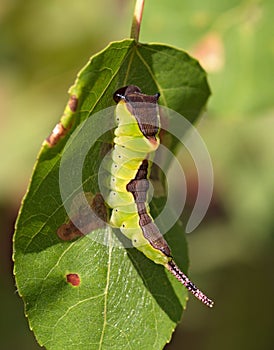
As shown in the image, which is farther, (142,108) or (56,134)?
(142,108)

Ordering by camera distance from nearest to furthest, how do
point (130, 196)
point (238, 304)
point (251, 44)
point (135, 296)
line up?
point (130, 196) < point (135, 296) < point (251, 44) < point (238, 304)

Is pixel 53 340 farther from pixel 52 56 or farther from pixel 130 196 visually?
pixel 52 56

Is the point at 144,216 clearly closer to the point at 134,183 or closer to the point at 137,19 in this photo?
the point at 134,183

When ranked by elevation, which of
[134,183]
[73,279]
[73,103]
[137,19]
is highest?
[137,19]

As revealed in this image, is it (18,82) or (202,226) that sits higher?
(18,82)

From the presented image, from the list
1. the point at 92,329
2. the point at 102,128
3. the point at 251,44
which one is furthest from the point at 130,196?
the point at 251,44

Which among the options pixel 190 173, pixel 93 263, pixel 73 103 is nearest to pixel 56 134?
pixel 73 103

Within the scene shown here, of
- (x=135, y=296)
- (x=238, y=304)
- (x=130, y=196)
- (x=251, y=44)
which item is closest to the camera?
(x=130, y=196)
